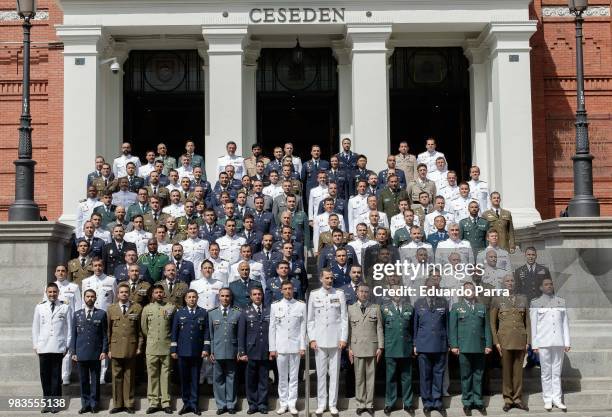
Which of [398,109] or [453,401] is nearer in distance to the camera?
[453,401]

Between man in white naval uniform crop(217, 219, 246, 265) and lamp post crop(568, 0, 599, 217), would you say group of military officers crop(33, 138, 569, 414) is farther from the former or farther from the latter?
lamp post crop(568, 0, 599, 217)

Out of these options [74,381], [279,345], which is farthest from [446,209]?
[74,381]

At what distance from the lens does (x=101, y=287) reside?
14.1 meters

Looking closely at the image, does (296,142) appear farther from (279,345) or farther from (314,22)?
(279,345)

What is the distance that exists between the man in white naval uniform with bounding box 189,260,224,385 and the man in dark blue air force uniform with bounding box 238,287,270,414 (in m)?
0.83

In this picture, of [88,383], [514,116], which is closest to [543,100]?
[514,116]

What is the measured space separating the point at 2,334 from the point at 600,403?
9056 mm

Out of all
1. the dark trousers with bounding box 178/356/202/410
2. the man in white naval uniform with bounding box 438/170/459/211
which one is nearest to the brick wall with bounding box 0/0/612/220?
the man in white naval uniform with bounding box 438/170/459/211

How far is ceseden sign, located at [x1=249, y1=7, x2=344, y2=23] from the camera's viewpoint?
70.9ft

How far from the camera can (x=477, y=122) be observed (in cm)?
2322

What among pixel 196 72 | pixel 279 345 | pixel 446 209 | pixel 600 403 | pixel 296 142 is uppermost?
pixel 196 72

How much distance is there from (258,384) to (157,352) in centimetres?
150

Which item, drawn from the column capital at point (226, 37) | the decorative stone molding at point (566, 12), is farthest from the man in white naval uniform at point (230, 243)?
the decorative stone molding at point (566, 12)

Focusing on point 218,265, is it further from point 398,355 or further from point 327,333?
point 398,355
